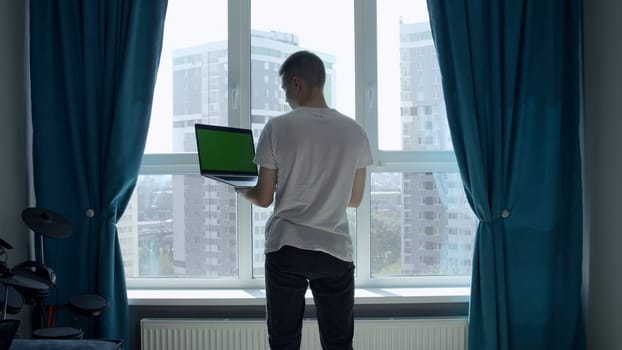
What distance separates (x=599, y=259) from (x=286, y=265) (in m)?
1.63

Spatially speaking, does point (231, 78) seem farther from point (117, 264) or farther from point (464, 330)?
point (464, 330)

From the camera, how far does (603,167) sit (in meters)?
2.38

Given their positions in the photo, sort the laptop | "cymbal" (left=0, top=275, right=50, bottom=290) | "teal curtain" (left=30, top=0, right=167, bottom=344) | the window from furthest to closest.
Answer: the window
"teal curtain" (left=30, top=0, right=167, bottom=344)
the laptop
"cymbal" (left=0, top=275, right=50, bottom=290)

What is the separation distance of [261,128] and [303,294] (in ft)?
3.98

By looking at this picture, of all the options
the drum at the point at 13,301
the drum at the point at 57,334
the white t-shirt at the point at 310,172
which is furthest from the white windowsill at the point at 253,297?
the white t-shirt at the point at 310,172

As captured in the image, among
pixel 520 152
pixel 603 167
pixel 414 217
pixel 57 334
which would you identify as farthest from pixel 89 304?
pixel 603 167

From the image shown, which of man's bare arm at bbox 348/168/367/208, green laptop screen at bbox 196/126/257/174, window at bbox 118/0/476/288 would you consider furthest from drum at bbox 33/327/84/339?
man's bare arm at bbox 348/168/367/208

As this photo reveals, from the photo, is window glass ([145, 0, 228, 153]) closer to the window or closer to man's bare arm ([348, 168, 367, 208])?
the window

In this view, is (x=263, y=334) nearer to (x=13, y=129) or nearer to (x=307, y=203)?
(x=307, y=203)

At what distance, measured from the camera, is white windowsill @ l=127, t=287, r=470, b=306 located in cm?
247

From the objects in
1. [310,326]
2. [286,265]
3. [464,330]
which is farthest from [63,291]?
[464,330]

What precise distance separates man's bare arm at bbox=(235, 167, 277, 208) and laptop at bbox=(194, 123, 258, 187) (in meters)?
0.13

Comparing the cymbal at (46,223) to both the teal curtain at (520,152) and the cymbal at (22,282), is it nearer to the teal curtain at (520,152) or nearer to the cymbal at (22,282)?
the cymbal at (22,282)

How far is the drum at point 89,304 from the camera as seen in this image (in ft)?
6.72
